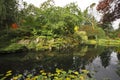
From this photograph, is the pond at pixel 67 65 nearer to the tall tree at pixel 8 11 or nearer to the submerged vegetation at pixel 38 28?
A: the submerged vegetation at pixel 38 28

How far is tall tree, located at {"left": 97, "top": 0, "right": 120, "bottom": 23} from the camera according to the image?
5942mm

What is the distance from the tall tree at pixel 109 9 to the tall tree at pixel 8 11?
9563 millimetres

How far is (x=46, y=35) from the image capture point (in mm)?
21609

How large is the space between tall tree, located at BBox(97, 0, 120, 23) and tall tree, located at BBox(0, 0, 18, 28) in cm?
956

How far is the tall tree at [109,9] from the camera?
19.5ft

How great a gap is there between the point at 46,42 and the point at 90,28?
613 inches

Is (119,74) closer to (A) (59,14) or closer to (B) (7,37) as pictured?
(B) (7,37)

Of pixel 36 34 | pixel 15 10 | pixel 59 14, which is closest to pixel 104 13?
pixel 15 10

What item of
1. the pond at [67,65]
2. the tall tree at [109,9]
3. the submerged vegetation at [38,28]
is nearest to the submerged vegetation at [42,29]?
the submerged vegetation at [38,28]

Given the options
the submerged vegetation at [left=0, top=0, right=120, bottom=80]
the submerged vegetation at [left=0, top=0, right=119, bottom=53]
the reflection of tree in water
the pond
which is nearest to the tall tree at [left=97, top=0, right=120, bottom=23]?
the pond

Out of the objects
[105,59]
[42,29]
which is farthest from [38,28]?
[105,59]

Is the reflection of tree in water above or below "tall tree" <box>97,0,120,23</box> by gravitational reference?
below

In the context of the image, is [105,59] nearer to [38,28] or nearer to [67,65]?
[67,65]

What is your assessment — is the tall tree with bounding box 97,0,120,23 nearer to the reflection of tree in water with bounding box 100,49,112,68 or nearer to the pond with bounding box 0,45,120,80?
the pond with bounding box 0,45,120,80
